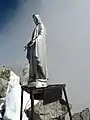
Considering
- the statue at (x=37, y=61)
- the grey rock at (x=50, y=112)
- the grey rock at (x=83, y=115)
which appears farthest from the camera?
the grey rock at (x=83, y=115)

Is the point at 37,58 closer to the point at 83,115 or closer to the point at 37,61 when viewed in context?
the point at 37,61

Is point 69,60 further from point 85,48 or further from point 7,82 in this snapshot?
point 7,82

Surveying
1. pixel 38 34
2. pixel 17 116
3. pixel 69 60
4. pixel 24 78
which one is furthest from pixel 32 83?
pixel 24 78

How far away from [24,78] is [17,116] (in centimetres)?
95

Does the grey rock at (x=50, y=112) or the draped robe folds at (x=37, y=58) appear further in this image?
the grey rock at (x=50, y=112)

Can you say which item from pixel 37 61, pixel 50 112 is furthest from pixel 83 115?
pixel 37 61

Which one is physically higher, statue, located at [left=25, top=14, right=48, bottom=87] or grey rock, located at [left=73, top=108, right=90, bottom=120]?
statue, located at [left=25, top=14, right=48, bottom=87]

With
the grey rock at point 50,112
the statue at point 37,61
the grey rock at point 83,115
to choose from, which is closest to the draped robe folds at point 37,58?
the statue at point 37,61

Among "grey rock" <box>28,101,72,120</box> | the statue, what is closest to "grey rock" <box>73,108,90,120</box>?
"grey rock" <box>28,101,72,120</box>

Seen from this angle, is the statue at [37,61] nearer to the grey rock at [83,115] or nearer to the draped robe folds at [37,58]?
the draped robe folds at [37,58]

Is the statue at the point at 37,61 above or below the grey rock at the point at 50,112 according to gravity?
above

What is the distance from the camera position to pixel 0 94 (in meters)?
3.73

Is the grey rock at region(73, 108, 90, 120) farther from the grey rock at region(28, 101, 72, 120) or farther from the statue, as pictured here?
the statue

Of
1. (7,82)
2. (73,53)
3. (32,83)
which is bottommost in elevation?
(32,83)
